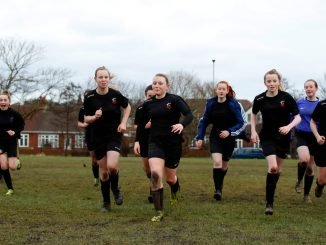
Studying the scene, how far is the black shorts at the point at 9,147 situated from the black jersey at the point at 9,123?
0.36ft

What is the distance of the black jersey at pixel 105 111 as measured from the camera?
30.2 feet

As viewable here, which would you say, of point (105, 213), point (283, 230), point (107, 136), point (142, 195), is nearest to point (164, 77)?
point (107, 136)

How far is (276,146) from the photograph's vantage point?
9141 millimetres

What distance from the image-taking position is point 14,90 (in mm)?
56250

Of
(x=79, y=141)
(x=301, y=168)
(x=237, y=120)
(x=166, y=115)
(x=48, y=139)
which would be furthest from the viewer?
(x=48, y=139)

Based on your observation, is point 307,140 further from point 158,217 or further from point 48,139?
point 48,139

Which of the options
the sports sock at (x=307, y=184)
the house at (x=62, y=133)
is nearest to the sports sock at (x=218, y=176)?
the sports sock at (x=307, y=184)

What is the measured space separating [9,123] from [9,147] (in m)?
0.53

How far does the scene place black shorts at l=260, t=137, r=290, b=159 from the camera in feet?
29.6

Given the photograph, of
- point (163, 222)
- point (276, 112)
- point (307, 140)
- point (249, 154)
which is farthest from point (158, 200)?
point (249, 154)

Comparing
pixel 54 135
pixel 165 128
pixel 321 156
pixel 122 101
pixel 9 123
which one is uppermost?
pixel 122 101

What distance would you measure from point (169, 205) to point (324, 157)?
2.90m

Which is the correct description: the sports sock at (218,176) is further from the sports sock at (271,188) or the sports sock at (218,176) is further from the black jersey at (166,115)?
the black jersey at (166,115)

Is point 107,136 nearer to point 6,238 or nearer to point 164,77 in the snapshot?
point 164,77
